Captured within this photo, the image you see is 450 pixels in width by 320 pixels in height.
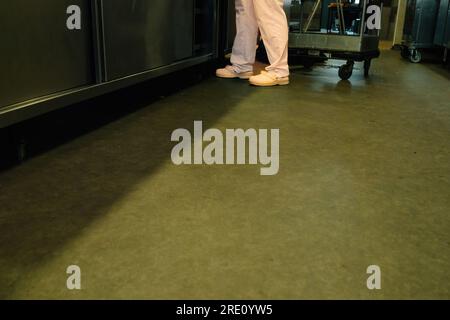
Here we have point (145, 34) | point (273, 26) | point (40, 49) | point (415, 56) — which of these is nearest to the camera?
point (40, 49)

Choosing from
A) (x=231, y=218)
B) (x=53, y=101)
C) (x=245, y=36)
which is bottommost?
(x=231, y=218)

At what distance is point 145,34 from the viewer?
5.94ft

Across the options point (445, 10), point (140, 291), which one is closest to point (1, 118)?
point (140, 291)

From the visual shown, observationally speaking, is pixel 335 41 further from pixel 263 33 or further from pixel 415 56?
pixel 415 56

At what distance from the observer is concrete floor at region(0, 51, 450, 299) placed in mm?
706

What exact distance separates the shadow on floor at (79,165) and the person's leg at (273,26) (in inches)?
21.3

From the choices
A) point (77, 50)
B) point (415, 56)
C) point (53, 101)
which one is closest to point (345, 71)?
point (415, 56)

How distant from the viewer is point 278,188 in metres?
1.09

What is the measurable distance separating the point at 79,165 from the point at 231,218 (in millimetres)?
514

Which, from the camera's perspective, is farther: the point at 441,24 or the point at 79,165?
the point at 441,24

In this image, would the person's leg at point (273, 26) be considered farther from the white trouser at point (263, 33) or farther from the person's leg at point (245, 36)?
the person's leg at point (245, 36)
